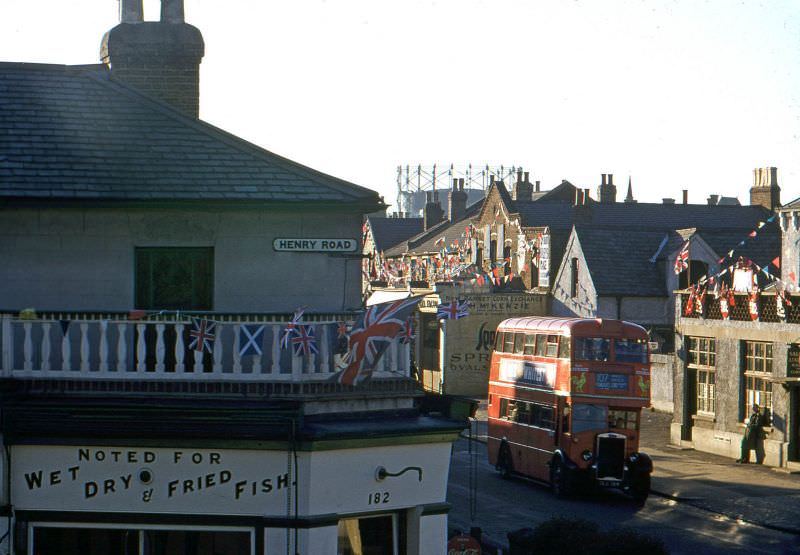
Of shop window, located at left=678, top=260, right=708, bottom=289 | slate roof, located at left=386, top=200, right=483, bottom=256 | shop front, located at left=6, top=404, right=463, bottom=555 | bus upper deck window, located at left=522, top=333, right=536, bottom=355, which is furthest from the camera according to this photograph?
slate roof, located at left=386, top=200, right=483, bottom=256

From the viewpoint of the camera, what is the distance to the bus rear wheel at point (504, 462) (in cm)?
3169

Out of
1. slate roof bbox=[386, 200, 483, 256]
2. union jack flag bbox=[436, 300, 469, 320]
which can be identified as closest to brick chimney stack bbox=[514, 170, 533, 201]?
slate roof bbox=[386, 200, 483, 256]

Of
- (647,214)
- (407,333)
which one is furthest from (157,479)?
(647,214)

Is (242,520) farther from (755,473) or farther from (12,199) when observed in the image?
(755,473)

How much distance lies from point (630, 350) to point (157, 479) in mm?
16469

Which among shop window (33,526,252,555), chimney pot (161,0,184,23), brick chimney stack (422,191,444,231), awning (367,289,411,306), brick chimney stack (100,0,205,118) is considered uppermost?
brick chimney stack (422,191,444,231)

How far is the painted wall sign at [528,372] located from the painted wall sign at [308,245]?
13306 mm

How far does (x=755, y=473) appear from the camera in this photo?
3191 cm

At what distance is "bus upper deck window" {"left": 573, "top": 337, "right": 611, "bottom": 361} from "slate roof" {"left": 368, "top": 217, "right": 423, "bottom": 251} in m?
54.0

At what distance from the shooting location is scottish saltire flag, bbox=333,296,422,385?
13953 mm

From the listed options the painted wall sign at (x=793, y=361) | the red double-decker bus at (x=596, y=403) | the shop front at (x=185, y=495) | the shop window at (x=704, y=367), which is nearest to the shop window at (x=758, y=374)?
the painted wall sign at (x=793, y=361)

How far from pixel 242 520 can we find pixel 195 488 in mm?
635

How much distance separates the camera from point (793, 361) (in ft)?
105

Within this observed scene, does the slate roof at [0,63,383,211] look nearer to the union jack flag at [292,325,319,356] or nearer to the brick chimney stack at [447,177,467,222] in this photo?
the union jack flag at [292,325,319,356]
